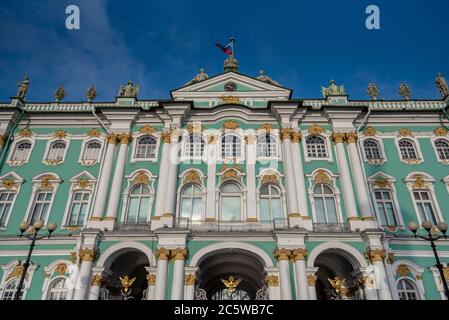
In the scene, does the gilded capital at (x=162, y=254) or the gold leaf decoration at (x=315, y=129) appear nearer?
the gilded capital at (x=162, y=254)

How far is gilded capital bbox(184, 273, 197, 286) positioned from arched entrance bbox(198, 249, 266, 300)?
100 centimetres

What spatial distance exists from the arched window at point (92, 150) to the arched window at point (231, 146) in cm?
891

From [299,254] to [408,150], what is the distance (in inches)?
467

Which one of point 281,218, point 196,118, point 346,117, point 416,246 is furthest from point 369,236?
point 196,118

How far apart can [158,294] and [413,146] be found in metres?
19.7

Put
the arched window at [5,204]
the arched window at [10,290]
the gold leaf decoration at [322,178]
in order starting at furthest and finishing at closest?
the gold leaf decoration at [322,178] → the arched window at [5,204] → the arched window at [10,290]

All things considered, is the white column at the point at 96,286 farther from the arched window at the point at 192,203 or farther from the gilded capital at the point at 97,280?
the arched window at the point at 192,203

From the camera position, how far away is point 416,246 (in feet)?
66.9

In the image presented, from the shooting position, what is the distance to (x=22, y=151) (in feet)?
80.4

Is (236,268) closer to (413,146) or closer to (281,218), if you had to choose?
(281,218)

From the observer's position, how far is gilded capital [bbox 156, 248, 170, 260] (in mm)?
18891

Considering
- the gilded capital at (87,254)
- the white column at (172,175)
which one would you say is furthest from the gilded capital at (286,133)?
the gilded capital at (87,254)

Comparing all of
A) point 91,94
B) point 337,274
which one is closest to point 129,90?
point 91,94

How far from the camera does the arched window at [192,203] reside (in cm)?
2159
